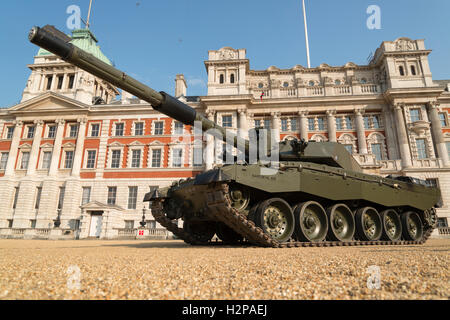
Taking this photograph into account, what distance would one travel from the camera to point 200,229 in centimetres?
1043

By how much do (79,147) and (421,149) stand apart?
105ft

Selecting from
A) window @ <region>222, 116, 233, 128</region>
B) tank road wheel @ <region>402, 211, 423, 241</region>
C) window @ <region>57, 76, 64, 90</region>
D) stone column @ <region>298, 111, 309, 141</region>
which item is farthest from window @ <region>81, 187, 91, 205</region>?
tank road wheel @ <region>402, 211, 423, 241</region>

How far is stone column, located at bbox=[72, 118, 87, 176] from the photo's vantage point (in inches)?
1049

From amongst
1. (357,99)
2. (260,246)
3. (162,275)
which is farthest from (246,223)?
(357,99)

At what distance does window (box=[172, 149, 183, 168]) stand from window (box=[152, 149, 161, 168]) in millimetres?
1476

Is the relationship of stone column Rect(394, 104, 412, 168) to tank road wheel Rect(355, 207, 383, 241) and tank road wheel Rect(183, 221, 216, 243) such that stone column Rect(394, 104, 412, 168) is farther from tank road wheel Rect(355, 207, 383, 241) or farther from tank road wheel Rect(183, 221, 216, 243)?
tank road wheel Rect(183, 221, 216, 243)

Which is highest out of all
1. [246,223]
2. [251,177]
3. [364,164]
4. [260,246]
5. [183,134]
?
[183,134]

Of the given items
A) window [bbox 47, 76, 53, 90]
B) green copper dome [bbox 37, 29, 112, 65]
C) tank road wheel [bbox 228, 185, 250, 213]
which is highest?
green copper dome [bbox 37, 29, 112, 65]

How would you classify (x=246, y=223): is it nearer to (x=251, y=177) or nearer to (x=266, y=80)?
(x=251, y=177)

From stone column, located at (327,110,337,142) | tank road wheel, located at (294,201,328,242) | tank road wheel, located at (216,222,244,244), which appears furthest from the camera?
stone column, located at (327,110,337,142)

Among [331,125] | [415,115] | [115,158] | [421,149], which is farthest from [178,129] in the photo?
[421,149]
